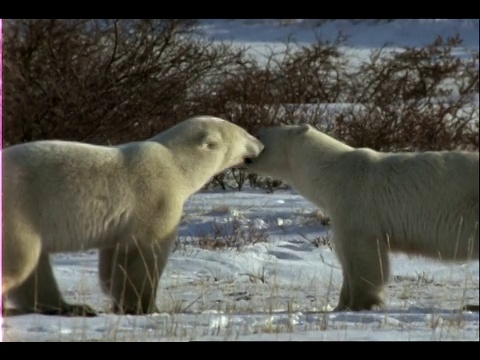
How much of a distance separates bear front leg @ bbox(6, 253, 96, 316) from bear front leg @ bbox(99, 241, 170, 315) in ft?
0.58

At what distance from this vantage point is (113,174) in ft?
16.5

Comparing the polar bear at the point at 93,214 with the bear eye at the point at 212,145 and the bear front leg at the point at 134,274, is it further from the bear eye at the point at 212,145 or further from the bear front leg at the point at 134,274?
the bear eye at the point at 212,145

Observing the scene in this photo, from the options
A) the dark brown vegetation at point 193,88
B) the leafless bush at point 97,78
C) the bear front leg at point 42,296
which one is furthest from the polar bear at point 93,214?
the leafless bush at point 97,78

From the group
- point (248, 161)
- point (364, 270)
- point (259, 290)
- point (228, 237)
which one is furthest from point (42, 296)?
point (228, 237)

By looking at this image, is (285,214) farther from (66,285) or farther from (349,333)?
(349,333)

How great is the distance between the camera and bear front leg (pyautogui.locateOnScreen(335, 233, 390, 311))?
5.25 m

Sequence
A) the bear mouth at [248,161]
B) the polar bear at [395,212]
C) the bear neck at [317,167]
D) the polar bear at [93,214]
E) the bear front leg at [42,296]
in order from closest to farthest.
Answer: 1. the polar bear at [93,214]
2. the bear front leg at [42,296]
3. the polar bear at [395,212]
4. the bear neck at [317,167]
5. the bear mouth at [248,161]

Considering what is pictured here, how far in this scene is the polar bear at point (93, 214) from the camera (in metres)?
4.79

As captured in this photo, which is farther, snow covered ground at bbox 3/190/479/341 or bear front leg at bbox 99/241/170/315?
bear front leg at bbox 99/241/170/315

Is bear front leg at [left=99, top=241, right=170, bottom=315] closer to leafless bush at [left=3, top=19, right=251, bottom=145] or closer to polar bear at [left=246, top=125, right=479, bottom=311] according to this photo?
polar bear at [left=246, top=125, right=479, bottom=311]

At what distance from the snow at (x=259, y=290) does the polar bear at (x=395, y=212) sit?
0.57ft

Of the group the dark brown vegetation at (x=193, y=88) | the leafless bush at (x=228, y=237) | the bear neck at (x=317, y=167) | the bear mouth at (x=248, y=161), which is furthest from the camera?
the dark brown vegetation at (x=193, y=88)

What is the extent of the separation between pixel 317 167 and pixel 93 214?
1375 mm

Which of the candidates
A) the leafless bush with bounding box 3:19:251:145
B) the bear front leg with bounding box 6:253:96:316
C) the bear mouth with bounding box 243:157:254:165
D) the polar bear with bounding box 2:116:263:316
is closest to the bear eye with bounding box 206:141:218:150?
the polar bear with bounding box 2:116:263:316
